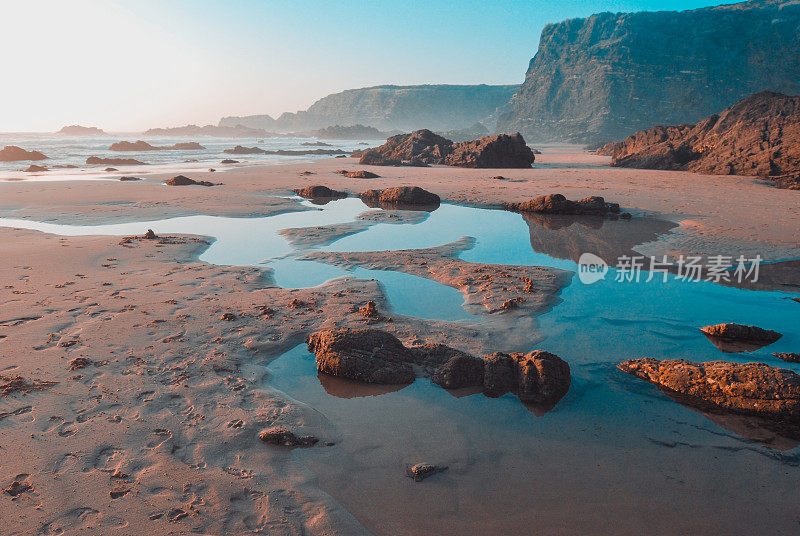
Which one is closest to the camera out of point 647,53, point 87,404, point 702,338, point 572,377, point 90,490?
point 90,490

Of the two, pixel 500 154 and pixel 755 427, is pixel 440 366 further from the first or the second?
pixel 500 154

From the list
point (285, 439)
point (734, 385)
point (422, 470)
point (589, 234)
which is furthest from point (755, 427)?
point (589, 234)

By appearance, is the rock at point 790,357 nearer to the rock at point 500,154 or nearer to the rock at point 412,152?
the rock at point 500,154

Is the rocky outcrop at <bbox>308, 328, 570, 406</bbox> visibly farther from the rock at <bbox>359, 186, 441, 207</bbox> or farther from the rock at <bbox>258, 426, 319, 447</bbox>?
the rock at <bbox>359, 186, 441, 207</bbox>

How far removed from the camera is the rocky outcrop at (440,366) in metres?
4.24

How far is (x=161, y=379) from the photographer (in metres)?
4.19

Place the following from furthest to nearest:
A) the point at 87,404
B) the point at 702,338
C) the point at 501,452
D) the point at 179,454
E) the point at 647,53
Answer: the point at 647,53
the point at 702,338
the point at 87,404
the point at 501,452
the point at 179,454

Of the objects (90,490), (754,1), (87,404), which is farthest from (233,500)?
(754,1)

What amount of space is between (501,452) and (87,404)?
3.48m

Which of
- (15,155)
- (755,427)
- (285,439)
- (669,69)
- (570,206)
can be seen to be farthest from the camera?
(669,69)

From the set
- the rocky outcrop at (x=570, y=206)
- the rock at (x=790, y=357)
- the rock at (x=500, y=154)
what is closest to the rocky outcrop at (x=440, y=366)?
the rock at (x=790, y=357)

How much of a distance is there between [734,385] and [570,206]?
1056 cm

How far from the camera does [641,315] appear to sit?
6223mm

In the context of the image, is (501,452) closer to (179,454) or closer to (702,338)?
(179,454)
